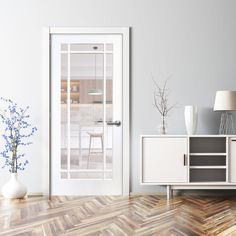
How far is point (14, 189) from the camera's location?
4223 mm

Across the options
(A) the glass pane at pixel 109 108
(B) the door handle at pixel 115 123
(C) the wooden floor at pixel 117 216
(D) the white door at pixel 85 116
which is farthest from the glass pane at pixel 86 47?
(C) the wooden floor at pixel 117 216

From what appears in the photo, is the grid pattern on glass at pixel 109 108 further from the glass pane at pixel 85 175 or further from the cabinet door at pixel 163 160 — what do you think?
the cabinet door at pixel 163 160

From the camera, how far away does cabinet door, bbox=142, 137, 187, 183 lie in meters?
4.18

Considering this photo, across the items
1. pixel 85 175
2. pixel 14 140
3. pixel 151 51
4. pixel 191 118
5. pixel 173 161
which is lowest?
pixel 85 175

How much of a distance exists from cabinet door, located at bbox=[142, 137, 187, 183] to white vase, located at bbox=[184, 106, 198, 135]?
0.55 feet

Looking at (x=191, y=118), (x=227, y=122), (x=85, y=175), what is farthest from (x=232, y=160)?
(x=85, y=175)

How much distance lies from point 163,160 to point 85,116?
1046mm

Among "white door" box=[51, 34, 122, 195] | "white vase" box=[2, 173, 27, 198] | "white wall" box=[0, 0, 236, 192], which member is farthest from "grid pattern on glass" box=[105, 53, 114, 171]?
"white vase" box=[2, 173, 27, 198]

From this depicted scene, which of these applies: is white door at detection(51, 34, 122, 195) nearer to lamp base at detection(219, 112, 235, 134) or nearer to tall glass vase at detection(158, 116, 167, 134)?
tall glass vase at detection(158, 116, 167, 134)

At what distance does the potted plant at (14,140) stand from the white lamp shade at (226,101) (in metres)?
2.07

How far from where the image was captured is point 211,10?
4.51 metres

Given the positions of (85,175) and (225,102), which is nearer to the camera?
(225,102)

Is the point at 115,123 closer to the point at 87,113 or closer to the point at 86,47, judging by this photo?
the point at 87,113

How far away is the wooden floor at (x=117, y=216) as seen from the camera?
3041 mm
